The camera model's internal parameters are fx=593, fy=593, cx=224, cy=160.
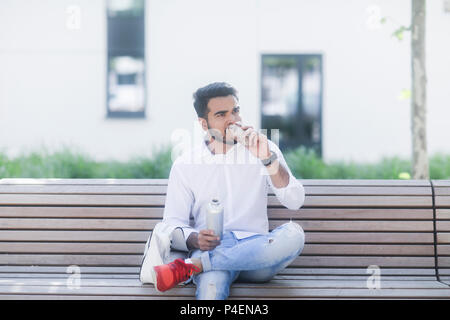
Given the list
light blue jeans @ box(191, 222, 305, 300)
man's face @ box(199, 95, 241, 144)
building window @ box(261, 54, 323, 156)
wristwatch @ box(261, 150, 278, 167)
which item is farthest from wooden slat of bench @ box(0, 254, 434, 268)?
building window @ box(261, 54, 323, 156)

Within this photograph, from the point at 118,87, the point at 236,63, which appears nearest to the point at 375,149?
the point at 236,63

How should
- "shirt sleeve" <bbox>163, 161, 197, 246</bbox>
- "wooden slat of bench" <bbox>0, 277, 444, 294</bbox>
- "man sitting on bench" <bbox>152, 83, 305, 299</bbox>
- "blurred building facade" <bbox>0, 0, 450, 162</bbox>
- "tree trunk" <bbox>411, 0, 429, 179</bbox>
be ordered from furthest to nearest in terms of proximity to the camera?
"blurred building facade" <bbox>0, 0, 450, 162</bbox>
"tree trunk" <bbox>411, 0, 429, 179</bbox>
"shirt sleeve" <bbox>163, 161, 197, 246</bbox>
"wooden slat of bench" <bbox>0, 277, 444, 294</bbox>
"man sitting on bench" <bbox>152, 83, 305, 299</bbox>

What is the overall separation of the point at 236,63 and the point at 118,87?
6.76 feet

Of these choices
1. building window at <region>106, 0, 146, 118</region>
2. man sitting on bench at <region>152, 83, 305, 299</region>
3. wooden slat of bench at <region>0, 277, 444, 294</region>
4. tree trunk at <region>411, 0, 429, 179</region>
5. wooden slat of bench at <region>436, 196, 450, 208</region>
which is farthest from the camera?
building window at <region>106, 0, 146, 118</region>

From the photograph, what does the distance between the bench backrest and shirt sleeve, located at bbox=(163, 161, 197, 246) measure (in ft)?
1.00

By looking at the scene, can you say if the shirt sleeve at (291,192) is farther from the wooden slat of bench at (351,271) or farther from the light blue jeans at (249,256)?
the wooden slat of bench at (351,271)

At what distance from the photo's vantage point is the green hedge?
5.67 m

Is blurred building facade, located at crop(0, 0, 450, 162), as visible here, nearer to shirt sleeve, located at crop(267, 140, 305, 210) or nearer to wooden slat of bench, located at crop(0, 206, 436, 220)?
wooden slat of bench, located at crop(0, 206, 436, 220)

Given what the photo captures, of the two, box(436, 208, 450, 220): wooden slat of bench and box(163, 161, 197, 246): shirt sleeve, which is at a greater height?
box(163, 161, 197, 246): shirt sleeve

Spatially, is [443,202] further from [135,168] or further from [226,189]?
[135,168]

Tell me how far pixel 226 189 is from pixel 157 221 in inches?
20.4

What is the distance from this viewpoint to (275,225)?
133 inches

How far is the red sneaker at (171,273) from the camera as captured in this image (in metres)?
2.66

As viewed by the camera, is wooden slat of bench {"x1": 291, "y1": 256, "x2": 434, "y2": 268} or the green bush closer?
wooden slat of bench {"x1": 291, "y1": 256, "x2": 434, "y2": 268}
